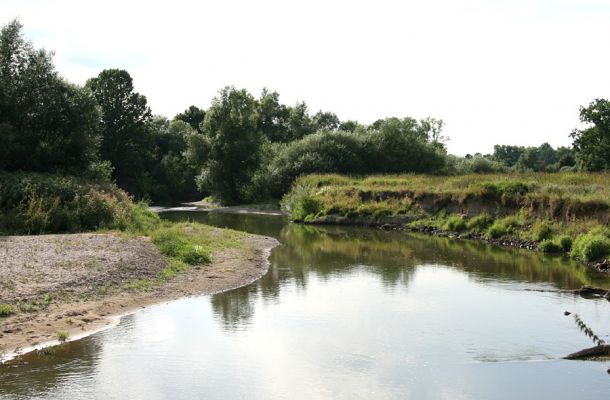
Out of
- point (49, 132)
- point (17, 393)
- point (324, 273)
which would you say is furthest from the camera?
point (49, 132)

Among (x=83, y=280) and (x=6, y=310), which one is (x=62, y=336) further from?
(x=83, y=280)

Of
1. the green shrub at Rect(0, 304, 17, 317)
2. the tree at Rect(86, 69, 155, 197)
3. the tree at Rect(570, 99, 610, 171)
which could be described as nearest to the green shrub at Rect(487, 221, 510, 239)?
the green shrub at Rect(0, 304, 17, 317)

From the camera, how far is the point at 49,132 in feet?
125

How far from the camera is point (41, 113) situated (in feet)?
125

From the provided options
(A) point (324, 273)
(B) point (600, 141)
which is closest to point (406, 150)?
(B) point (600, 141)

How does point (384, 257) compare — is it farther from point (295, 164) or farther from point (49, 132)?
point (295, 164)

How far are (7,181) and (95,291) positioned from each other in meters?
15.0

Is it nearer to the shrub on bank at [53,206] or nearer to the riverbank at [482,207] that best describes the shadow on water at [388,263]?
the riverbank at [482,207]

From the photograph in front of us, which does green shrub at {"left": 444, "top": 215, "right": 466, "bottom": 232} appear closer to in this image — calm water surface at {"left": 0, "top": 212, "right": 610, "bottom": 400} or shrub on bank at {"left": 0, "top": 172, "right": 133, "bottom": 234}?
calm water surface at {"left": 0, "top": 212, "right": 610, "bottom": 400}

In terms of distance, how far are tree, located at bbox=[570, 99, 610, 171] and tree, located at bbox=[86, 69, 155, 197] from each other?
51.5 m

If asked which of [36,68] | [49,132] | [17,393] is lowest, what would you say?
[17,393]

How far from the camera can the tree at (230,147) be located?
74250 millimetres

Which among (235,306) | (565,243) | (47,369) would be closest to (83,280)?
(235,306)

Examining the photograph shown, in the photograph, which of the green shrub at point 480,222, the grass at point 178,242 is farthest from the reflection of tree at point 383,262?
the green shrub at point 480,222
